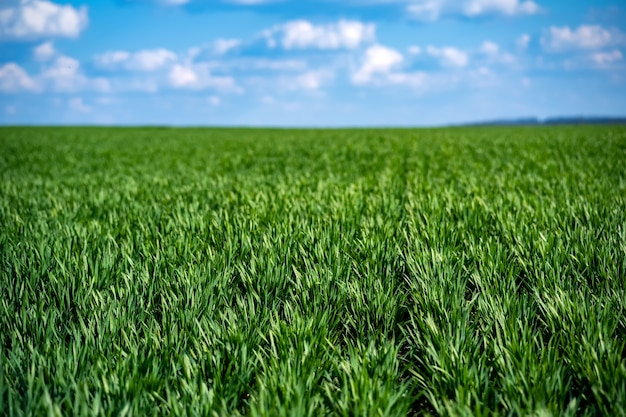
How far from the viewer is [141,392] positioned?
6.62 feet

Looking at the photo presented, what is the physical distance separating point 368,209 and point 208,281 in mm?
2738

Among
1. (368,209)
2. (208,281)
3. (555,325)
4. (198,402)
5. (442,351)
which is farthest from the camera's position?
(368,209)

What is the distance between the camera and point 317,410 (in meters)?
1.96

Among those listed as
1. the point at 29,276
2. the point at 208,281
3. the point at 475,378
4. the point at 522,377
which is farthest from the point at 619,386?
the point at 29,276

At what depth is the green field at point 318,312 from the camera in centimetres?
198

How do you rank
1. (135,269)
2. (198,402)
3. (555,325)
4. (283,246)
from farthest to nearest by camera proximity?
1. (283,246)
2. (135,269)
3. (555,325)
4. (198,402)

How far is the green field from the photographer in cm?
198

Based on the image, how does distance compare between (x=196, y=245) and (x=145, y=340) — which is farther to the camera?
(x=196, y=245)

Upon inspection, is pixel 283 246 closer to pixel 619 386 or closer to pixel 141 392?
pixel 141 392

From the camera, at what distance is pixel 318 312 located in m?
2.73

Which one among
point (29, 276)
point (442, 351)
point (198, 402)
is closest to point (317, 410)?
point (198, 402)

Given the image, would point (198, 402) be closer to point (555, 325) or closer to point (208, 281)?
point (208, 281)

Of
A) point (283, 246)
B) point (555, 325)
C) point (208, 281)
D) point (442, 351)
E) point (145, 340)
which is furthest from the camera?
point (283, 246)

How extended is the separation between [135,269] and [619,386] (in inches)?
113
